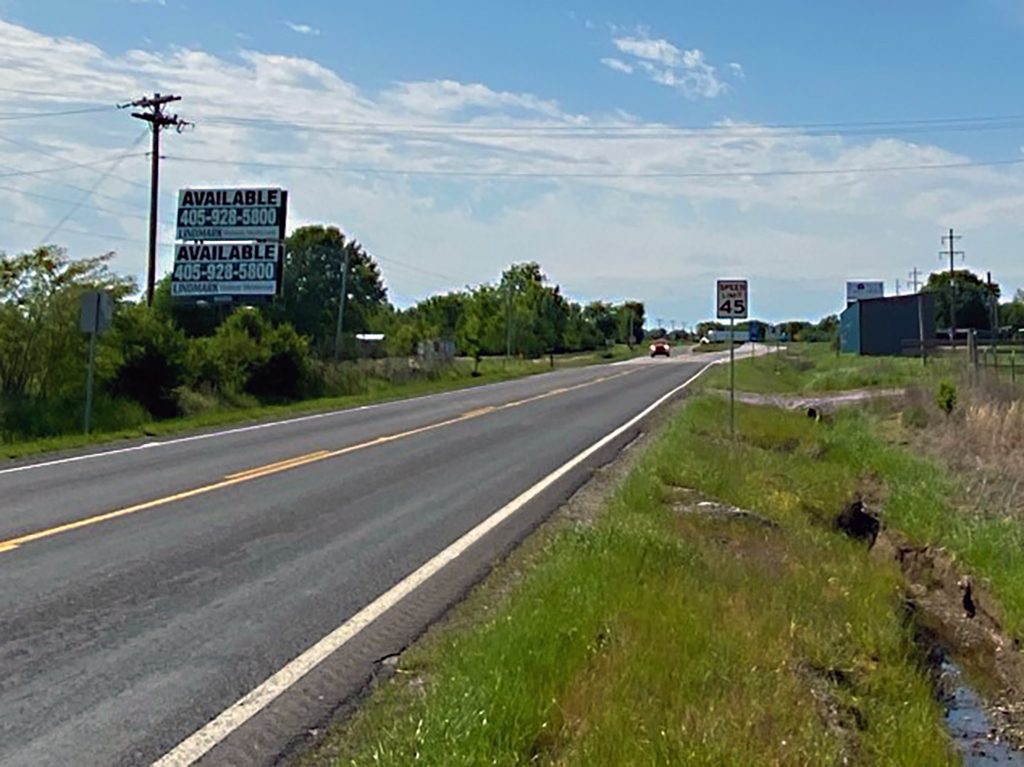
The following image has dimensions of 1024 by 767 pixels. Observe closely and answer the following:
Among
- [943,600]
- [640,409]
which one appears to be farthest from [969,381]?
[943,600]

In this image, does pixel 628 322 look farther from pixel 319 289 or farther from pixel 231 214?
pixel 231 214

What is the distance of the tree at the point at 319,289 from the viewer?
70.8 meters

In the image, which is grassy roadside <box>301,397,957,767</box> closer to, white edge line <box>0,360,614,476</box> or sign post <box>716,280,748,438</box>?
sign post <box>716,280,748,438</box>

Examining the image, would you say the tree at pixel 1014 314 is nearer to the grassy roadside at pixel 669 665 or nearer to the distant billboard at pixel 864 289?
the distant billboard at pixel 864 289

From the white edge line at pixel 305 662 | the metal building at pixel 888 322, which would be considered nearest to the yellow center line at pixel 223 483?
the white edge line at pixel 305 662

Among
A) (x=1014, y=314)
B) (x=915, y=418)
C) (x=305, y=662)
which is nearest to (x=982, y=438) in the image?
(x=915, y=418)

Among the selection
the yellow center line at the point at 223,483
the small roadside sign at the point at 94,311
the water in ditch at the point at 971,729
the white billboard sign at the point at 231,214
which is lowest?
the water in ditch at the point at 971,729

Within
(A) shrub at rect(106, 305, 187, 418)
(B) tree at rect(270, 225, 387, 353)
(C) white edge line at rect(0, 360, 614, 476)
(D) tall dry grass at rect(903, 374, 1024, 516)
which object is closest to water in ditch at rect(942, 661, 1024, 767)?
(D) tall dry grass at rect(903, 374, 1024, 516)

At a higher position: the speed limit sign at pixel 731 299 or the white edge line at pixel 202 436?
the speed limit sign at pixel 731 299

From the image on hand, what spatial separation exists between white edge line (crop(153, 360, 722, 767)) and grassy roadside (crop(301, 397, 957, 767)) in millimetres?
537

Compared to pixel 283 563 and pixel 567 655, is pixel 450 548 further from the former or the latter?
pixel 567 655

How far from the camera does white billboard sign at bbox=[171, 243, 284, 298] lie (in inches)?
1836

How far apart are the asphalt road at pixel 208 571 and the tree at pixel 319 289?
3912cm

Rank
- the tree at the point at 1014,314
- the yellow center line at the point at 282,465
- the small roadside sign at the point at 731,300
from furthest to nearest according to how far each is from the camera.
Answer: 1. the tree at the point at 1014,314
2. the small roadside sign at the point at 731,300
3. the yellow center line at the point at 282,465
